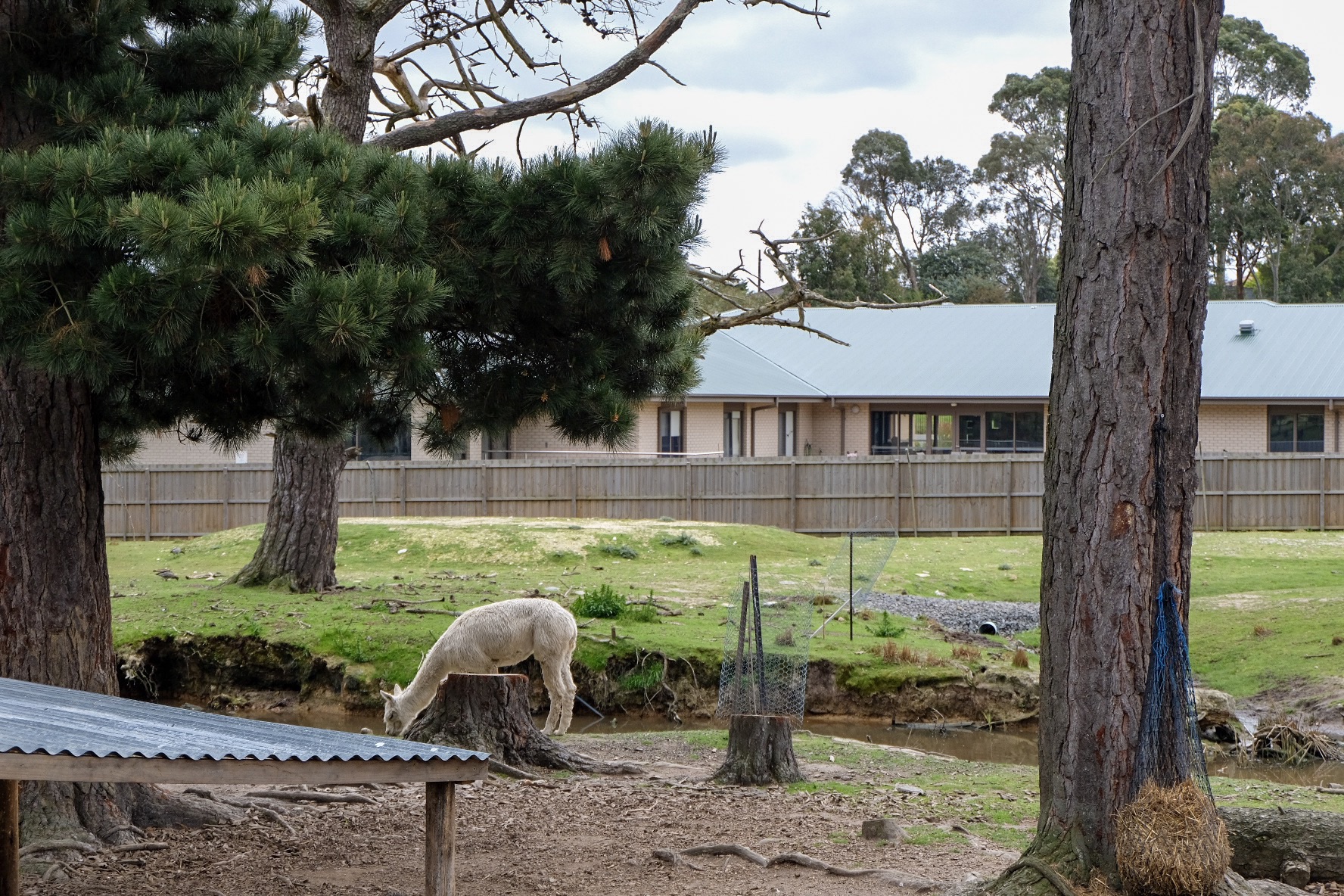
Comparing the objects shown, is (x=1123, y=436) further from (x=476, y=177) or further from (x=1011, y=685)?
(x=1011, y=685)

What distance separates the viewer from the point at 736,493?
31484mm

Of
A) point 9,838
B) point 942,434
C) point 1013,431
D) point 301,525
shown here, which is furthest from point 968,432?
point 9,838

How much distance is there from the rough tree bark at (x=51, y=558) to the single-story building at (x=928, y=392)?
81.7ft

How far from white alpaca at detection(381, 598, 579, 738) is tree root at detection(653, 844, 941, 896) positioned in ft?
15.0

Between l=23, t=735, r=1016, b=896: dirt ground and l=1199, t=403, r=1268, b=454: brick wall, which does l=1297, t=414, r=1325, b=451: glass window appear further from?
l=23, t=735, r=1016, b=896: dirt ground

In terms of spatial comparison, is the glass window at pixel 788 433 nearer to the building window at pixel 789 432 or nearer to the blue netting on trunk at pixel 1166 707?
the building window at pixel 789 432

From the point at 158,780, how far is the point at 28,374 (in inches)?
154

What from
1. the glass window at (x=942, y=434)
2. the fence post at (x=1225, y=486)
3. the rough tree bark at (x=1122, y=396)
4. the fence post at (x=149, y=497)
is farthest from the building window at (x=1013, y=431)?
the rough tree bark at (x=1122, y=396)

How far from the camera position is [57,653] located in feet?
26.5

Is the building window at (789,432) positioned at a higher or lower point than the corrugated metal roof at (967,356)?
lower

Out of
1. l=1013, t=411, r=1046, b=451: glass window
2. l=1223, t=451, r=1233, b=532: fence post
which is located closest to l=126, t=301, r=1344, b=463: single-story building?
l=1013, t=411, r=1046, b=451: glass window

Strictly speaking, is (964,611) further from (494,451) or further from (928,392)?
(494,451)

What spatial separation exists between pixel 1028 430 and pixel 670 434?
1011 cm

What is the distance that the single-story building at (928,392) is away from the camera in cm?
3525
